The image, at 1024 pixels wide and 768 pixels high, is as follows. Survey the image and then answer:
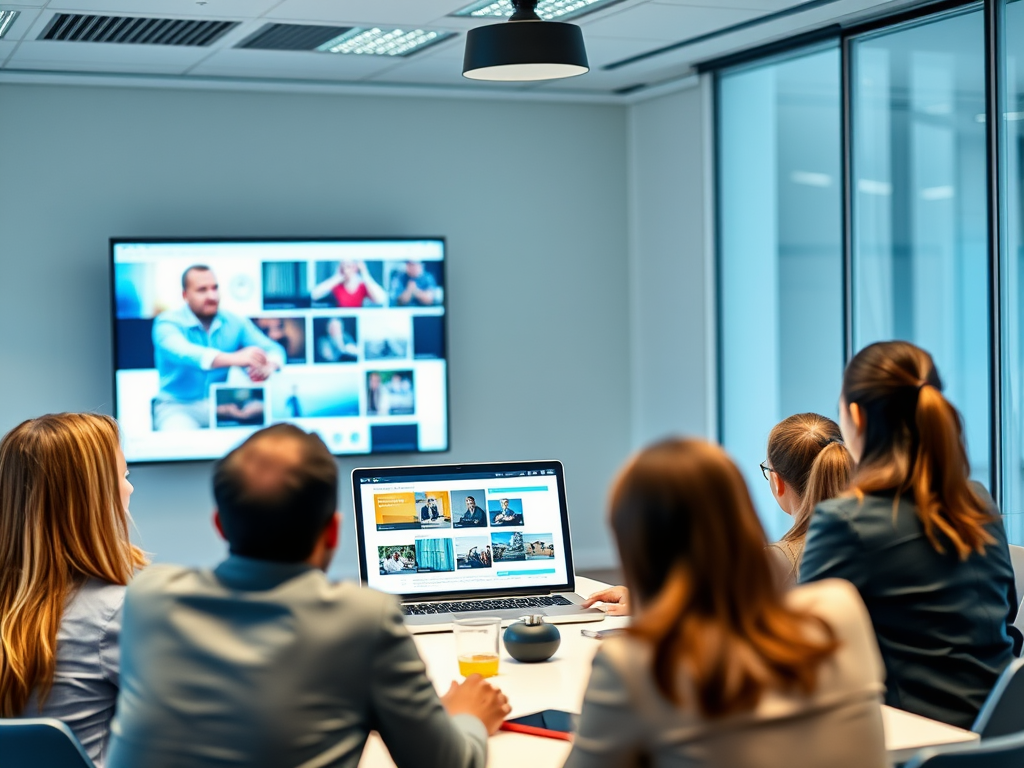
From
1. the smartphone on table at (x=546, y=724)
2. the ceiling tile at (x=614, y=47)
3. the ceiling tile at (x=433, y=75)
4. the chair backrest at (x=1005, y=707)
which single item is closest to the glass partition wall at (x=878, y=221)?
the ceiling tile at (x=614, y=47)

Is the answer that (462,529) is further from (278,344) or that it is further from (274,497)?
(278,344)

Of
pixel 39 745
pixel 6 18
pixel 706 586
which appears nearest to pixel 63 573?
pixel 39 745

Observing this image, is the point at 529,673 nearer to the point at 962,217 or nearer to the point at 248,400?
the point at 962,217

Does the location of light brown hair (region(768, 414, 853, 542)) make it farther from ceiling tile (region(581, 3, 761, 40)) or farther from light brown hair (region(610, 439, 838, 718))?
ceiling tile (region(581, 3, 761, 40))

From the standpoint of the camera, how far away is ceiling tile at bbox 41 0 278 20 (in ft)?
15.5

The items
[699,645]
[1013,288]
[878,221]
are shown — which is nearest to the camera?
[699,645]

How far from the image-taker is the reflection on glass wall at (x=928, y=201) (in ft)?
15.7

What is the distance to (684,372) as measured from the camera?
266 inches

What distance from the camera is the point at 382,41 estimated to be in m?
5.56

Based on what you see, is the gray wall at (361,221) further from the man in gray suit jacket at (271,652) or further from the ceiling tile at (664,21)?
the man in gray suit jacket at (271,652)

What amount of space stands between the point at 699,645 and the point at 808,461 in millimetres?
1569

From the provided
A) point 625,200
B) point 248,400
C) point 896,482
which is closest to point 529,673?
point 896,482

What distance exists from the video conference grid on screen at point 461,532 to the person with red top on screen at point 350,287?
3496 mm

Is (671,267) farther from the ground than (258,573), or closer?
farther from the ground
